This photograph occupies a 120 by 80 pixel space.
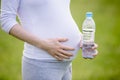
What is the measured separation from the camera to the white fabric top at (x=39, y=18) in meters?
1.73

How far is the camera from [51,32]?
1.75 m

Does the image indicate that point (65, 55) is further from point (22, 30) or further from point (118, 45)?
point (118, 45)

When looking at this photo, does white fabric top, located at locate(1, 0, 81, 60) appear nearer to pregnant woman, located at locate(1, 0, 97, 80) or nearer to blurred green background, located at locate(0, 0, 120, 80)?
pregnant woman, located at locate(1, 0, 97, 80)

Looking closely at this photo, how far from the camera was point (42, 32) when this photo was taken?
1.75 m

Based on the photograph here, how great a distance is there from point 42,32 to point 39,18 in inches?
2.4

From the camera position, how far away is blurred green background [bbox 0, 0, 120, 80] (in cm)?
405

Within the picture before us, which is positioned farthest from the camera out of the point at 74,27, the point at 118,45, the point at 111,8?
the point at 111,8

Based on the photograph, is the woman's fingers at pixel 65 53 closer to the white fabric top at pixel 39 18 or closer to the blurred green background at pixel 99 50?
the white fabric top at pixel 39 18

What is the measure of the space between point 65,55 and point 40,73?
0.13 m

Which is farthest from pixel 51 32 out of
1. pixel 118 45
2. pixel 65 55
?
pixel 118 45

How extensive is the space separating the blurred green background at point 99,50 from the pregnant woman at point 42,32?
219cm

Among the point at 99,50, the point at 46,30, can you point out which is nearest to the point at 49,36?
the point at 46,30

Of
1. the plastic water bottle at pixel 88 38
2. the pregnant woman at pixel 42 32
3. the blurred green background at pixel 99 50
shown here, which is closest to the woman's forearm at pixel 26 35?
the pregnant woman at pixel 42 32

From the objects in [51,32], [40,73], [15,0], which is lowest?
[40,73]
